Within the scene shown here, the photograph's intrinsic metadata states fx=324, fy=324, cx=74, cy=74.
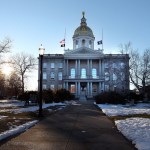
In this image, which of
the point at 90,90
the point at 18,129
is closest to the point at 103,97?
the point at 18,129

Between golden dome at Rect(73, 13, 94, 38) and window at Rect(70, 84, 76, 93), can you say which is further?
golden dome at Rect(73, 13, 94, 38)

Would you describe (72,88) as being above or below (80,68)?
below

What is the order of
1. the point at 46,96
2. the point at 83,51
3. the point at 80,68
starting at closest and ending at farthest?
the point at 46,96 < the point at 83,51 < the point at 80,68

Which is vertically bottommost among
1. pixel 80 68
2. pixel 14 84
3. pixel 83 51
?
pixel 14 84

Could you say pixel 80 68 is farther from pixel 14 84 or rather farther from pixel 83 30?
pixel 14 84

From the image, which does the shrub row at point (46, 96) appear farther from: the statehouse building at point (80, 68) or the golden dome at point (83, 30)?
the golden dome at point (83, 30)

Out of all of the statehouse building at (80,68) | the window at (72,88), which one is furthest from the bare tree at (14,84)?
the window at (72,88)

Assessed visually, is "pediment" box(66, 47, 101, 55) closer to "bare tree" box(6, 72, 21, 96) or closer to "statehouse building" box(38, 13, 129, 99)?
"statehouse building" box(38, 13, 129, 99)

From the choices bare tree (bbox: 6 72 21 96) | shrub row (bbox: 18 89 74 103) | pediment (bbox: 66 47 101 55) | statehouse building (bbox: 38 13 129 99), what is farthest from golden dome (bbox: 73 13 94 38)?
shrub row (bbox: 18 89 74 103)

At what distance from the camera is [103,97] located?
2044 inches

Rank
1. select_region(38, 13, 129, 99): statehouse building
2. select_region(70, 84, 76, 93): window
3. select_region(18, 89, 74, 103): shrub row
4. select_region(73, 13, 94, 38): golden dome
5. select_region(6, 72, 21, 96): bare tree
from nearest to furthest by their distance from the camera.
Answer: select_region(18, 89, 74, 103): shrub row, select_region(6, 72, 21, 96): bare tree, select_region(38, 13, 129, 99): statehouse building, select_region(70, 84, 76, 93): window, select_region(73, 13, 94, 38): golden dome

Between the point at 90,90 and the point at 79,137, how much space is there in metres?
98.0

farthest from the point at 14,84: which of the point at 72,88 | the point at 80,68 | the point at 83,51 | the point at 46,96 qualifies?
the point at 80,68

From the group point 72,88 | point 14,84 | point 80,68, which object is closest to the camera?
point 14,84
